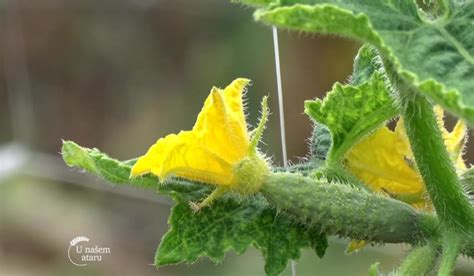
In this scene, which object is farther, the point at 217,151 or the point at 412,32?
the point at 217,151

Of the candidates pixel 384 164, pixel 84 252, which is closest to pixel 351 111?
pixel 384 164

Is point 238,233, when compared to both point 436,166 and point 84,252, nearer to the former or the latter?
point 436,166

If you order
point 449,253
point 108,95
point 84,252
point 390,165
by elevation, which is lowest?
point 449,253

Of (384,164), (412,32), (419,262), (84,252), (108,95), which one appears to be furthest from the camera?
(108,95)

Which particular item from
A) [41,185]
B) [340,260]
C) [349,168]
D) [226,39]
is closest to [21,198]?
[41,185]

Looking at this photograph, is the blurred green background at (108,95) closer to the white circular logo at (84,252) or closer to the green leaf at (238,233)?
the white circular logo at (84,252)

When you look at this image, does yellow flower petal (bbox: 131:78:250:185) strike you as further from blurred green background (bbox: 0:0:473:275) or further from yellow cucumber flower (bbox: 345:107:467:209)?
blurred green background (bbox: 0:0:473:275)

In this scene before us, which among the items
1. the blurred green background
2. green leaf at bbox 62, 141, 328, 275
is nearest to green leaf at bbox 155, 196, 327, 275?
green leaf at bbox 62, 141, 328, 275
